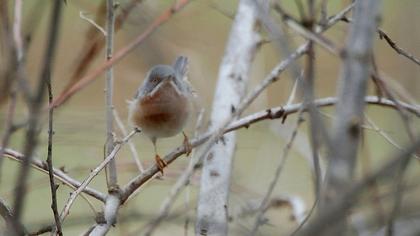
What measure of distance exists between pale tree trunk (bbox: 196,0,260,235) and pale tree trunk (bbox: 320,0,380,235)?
1.11m

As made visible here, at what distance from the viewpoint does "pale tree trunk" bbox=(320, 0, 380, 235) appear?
2.59 feet

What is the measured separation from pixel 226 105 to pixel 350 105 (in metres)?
1.66

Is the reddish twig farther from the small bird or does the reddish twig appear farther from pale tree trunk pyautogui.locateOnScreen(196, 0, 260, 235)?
the small bird

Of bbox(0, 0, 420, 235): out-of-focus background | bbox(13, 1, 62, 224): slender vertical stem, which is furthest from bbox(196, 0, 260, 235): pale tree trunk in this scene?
bbox(13, 1, 62, 224): slender vertical stem

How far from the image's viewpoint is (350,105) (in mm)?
A: 824

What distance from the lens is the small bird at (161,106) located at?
2.66 metres

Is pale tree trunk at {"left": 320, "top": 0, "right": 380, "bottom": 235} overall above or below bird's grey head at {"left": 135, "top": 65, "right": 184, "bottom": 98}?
below

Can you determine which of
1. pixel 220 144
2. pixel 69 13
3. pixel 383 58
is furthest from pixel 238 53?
pixel 69 13

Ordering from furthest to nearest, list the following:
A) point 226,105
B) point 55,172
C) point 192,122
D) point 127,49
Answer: point 192,122
point 226,105
point 55,172
point 127,49

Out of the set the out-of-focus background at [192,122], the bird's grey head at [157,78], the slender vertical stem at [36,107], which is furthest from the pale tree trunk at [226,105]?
the slender vertical stem at [36,107]

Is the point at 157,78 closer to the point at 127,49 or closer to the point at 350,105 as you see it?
the point at 127,49

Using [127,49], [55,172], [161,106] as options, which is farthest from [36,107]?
[161,106]

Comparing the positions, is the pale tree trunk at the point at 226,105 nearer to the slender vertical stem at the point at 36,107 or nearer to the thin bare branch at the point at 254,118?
the thin bare branch at the point at 254,118

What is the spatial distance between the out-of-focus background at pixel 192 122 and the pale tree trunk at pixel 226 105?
70 mm
